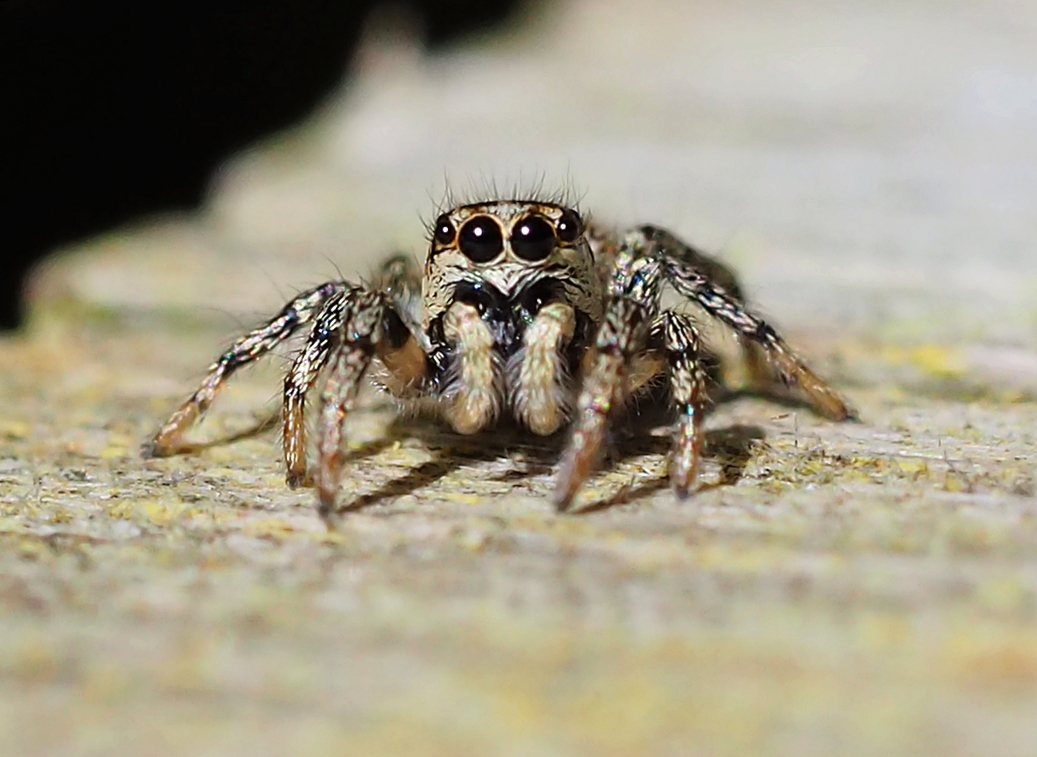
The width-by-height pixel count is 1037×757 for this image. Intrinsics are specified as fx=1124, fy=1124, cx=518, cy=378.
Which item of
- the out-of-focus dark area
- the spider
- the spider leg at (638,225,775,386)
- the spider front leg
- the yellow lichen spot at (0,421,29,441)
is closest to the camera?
the spider front leg

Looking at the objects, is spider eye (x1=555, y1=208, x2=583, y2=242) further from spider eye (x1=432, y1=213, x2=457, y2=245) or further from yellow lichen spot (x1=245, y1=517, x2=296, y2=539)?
yellow lichen spot (x1=245, y1=517, x2=296, y2=539)

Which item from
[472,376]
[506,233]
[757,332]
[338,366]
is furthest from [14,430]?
[757,332]

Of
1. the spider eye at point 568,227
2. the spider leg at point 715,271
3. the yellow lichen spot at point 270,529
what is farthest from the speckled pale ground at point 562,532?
the spider eye at point 568,227

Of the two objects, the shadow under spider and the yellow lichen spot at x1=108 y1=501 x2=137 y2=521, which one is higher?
the shadow under spider

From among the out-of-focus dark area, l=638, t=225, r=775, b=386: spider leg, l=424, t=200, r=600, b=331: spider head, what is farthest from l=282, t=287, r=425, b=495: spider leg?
the out-of-focus dark area

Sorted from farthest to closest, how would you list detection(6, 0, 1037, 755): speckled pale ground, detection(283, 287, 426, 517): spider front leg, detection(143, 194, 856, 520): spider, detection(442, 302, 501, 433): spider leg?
1. detection(442, 302, 501, 433): spider leg
2. detection(143, 194, 856, 520): spider
3. detection(283, 287, 426, 517): spider front leg
4. detection(6, 0, 1037, 755): speckled pale ground

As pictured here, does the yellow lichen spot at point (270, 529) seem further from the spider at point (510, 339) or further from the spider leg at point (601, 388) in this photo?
the spider leg at point (601, 388)
